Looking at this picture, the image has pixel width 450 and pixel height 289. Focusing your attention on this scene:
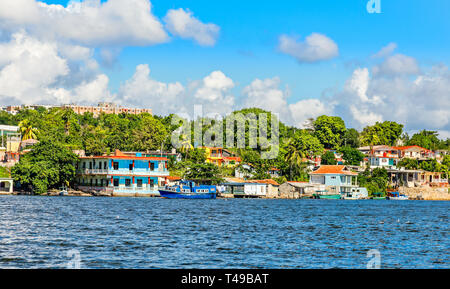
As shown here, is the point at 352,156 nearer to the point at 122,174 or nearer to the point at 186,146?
the point at 186,146

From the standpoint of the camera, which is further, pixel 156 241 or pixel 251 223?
pixel 251 223

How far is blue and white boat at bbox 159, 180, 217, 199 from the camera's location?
Answer: 3406 inches

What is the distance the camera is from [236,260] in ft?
76.1

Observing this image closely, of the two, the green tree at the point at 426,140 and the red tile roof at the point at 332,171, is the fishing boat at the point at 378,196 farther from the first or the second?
the green tree at the point at 426,140

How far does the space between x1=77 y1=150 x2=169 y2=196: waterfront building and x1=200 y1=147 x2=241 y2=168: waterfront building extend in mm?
22291

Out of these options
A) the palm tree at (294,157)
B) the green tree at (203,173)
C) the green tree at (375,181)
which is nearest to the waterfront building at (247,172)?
the palm tree at (294,157)

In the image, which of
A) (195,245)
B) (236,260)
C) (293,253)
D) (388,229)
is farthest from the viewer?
(388,229)

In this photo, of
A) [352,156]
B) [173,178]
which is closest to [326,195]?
[352,156]

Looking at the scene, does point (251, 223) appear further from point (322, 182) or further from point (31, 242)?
point (322, 182)

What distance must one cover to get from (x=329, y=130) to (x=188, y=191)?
193 ft
